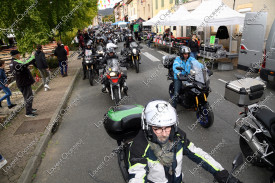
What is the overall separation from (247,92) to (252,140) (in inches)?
33.8

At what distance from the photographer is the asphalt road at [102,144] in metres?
3.73

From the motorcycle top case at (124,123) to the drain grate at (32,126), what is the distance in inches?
139

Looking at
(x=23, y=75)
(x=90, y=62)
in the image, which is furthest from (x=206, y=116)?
(x=90, y=62)

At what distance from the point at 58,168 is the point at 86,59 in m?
6.36

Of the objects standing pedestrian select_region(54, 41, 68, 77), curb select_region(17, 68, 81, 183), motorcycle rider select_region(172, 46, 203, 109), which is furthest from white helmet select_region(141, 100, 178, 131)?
standing pedestrian select_region(54, 41, 68, 77)

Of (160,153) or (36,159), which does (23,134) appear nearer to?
(36,159)

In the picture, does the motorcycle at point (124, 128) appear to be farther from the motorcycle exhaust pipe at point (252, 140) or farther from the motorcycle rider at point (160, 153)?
the motorcycle exhaust pipe at point (252, 140)

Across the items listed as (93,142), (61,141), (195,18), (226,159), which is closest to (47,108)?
(61,141)

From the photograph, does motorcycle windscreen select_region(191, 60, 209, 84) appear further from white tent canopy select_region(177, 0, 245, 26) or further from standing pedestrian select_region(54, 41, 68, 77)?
standing pedestrian select_region(54, 41, 68, 77)

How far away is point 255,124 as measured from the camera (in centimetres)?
358

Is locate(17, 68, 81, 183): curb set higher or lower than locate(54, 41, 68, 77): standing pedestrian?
lower

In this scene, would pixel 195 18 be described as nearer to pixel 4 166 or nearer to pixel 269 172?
pixel 269 172

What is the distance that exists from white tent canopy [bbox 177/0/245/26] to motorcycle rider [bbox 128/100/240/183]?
31.3 feet

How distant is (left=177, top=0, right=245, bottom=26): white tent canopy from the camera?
9.96 meters
